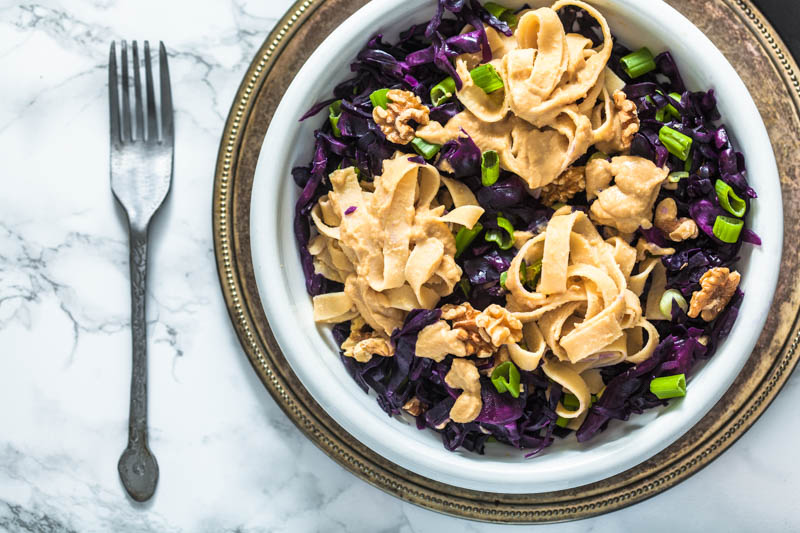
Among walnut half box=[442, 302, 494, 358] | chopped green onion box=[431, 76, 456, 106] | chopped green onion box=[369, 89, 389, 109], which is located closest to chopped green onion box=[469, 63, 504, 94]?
chopped green onion box=[431, 76, 456, 106]

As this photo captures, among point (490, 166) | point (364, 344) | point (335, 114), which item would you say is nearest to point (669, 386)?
point (490, 166)

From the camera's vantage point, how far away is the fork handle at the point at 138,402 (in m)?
3.53

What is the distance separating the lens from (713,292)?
2.90 meters

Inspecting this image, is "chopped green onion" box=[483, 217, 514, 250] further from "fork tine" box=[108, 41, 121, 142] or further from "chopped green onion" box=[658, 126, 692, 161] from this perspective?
"fork tine" box=[108, 41, 121, 142]

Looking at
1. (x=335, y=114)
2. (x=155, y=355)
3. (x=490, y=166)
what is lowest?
(x=155, y=355)

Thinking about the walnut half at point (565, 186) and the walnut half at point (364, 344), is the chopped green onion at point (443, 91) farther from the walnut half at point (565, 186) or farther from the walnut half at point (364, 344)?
the walnut half at point (364, 344)

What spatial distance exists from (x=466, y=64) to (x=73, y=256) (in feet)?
6.81

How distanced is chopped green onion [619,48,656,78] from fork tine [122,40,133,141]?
7.08 ft

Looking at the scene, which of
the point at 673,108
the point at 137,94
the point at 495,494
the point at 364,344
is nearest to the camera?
the point at 673,108

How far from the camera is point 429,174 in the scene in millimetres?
2953

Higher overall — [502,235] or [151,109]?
[502,235]

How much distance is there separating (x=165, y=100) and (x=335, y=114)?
891 millimetres

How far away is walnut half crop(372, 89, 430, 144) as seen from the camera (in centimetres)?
291

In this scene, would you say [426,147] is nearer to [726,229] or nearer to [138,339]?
[726,229]
